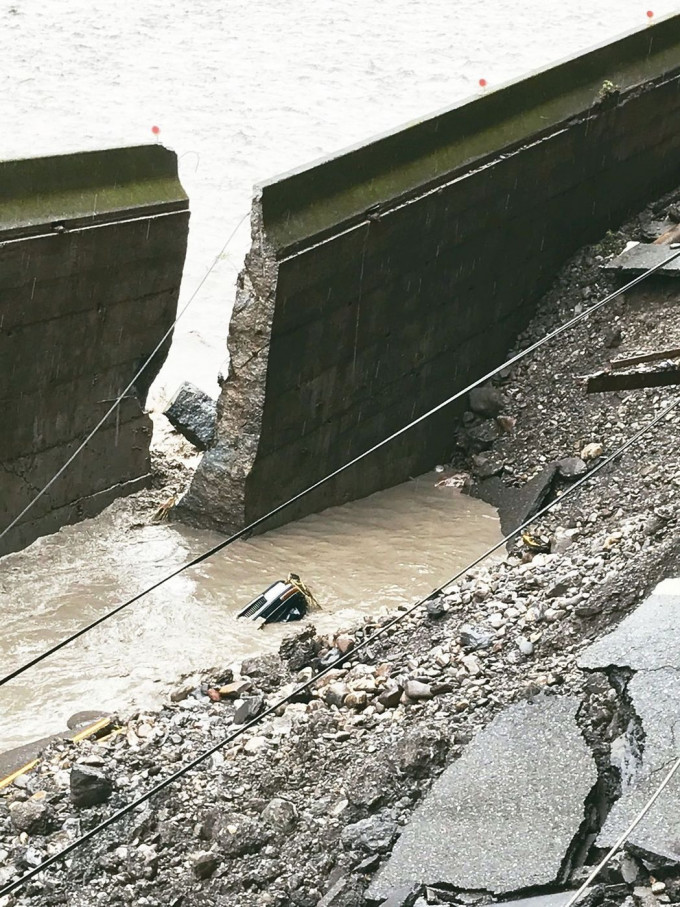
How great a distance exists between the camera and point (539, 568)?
7.45m

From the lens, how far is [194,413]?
1048cm

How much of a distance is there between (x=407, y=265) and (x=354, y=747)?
4776mm

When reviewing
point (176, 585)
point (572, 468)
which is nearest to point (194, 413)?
point (176, 585)

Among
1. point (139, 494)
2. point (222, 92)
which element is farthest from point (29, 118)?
point (139, 494)

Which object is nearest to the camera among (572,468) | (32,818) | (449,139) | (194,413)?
(32,818)

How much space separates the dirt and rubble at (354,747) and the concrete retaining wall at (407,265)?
197cm

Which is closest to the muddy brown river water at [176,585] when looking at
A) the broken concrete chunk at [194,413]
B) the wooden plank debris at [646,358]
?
the broken concrete chunk at [194,413]

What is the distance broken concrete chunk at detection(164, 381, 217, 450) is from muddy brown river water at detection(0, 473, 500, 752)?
0.87 meters

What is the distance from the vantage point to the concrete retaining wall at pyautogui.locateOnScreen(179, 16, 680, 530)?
896 cm

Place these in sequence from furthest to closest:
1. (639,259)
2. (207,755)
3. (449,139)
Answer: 1. (639,259)
2. (449,139)
3. (207,755)

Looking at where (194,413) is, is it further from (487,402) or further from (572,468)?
(572,468)

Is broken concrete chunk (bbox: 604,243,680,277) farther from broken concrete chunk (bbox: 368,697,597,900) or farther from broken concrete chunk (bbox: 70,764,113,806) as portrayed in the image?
broken concrete chunk (bbox: 70,764,113,806)

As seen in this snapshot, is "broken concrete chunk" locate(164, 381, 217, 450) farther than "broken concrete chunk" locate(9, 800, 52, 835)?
Yes

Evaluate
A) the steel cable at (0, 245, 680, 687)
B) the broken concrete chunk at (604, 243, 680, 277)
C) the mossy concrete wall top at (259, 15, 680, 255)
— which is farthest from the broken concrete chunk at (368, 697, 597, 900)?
the broken concrete chunk at (604, 243, 680, 277)
